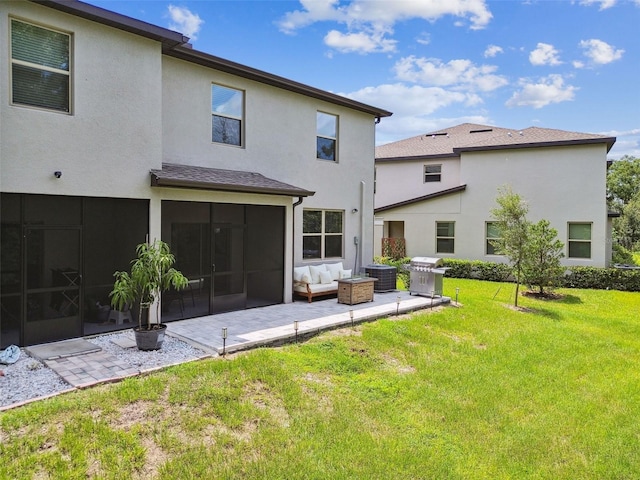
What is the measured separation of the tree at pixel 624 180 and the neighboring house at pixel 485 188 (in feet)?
115

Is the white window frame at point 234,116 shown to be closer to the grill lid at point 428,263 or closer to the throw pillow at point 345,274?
the throw pillow at point 345,274

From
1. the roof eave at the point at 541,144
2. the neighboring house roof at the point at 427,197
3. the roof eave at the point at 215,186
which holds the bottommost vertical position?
the roof eave at the point at 215,186

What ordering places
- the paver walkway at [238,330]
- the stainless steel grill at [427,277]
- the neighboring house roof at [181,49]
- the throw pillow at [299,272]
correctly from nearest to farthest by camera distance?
the paver walkway at [238,330]
the neighboring house roof at [181,49]
the throw pillow at [299,272]
the stainless steel grill at [427,277]

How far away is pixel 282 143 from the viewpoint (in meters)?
12.0

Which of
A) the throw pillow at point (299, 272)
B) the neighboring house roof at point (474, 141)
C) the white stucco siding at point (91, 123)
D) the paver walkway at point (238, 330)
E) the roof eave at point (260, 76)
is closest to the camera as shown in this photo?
the paver walkway at point (238, 330)

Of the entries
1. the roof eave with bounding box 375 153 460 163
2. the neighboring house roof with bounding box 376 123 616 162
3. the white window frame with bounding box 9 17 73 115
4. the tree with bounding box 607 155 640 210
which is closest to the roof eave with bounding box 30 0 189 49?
the white window frame with bounding box 9 17 73 115

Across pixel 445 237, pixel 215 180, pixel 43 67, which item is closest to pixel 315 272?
pixel 215 180

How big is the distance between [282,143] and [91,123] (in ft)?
17.8

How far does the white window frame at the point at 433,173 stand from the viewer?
72.1 feet

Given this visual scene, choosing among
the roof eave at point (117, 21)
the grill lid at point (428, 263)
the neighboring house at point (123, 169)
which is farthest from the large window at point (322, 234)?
the roof eave at point (117, 21)

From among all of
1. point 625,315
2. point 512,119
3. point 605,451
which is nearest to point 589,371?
point 605,451

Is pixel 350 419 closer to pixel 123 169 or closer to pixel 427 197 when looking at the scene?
pixel 123 169

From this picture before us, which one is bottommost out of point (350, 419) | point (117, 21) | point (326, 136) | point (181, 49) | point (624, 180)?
point (350, 419)

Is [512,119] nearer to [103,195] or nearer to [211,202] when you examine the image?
[211,202]
